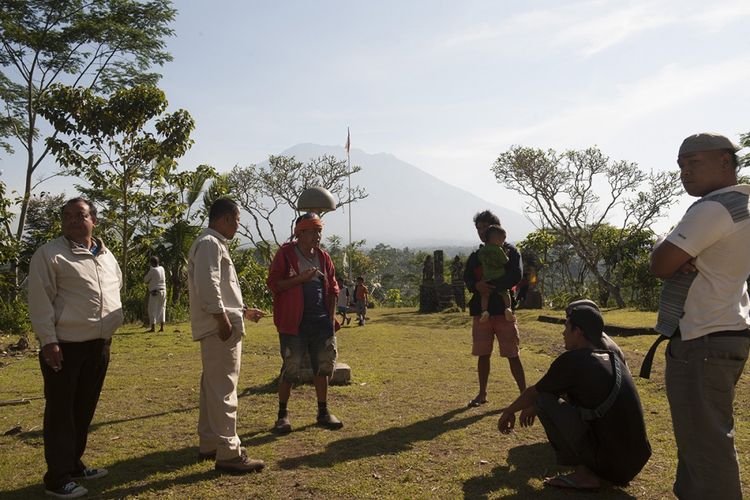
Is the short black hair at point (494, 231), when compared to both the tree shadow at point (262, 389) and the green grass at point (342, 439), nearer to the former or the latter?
the green grass at point (342, 439)

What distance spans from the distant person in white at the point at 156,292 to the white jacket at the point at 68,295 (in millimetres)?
11316

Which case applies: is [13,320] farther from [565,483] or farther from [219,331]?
[565,483]

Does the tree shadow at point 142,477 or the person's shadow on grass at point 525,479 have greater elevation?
the person's shadow on grass at point 525,479

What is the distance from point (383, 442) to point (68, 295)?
2.77 meters

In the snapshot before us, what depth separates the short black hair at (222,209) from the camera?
4.48 metres

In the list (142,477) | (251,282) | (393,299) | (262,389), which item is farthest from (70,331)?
(393,299)

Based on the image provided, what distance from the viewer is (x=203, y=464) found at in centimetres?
452

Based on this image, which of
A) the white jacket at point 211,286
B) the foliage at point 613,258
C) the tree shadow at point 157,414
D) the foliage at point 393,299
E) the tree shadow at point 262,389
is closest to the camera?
the white jacket at point 211,286

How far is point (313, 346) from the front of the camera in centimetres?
548

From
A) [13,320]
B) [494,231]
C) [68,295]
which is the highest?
[494,231]

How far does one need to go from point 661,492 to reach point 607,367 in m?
0.95

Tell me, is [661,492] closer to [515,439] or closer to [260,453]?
[515,439]

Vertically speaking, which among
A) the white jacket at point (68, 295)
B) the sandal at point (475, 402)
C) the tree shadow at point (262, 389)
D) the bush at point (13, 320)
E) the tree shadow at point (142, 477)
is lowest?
the tree shadow at point (142, 477)

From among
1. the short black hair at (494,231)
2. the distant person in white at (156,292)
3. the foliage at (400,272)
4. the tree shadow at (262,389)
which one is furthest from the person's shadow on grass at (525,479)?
the foliage at (400,272)
